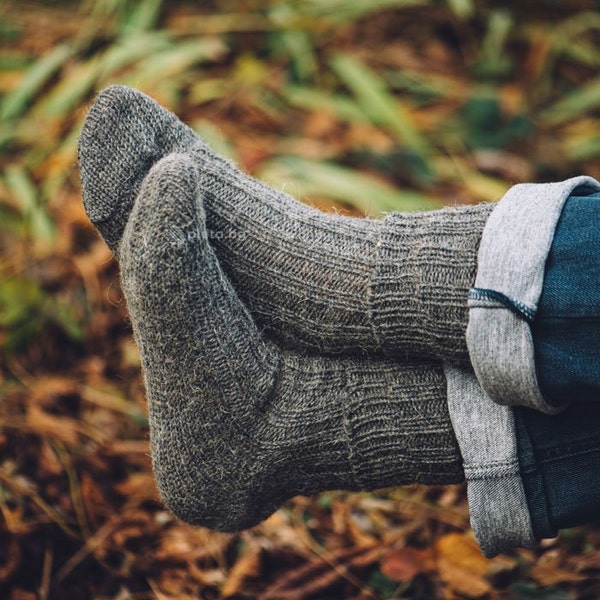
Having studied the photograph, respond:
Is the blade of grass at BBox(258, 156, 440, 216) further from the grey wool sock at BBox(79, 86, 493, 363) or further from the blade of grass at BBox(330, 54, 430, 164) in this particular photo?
the grey wool sock at BBox(79, 86, 493, 363)

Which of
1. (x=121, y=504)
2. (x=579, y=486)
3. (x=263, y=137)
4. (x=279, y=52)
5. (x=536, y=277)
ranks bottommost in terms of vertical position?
(x=121, y=504)

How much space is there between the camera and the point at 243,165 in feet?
6.09

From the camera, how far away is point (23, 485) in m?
1.31

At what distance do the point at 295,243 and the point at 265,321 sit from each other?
0.31 feet

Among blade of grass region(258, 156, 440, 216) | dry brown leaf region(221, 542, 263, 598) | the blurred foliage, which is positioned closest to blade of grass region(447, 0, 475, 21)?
the blurred foliage

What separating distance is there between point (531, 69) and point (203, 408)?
162 cm

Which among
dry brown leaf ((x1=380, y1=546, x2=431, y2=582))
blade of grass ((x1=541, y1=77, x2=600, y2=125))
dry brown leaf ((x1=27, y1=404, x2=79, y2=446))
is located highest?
blade of grass ((x1=541, y1=77, x2=600, y2=125))

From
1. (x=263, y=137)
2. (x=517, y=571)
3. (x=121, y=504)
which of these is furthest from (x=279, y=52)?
(x=517, y=571)

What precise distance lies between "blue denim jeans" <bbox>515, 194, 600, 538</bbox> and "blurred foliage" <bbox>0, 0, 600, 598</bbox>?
0.33m

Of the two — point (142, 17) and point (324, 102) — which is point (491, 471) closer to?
point (324, 102)

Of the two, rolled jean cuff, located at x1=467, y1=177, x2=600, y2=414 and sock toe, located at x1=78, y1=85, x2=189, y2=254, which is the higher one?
sock toe, located at x1=78, y1=85, x2=189, y2=254

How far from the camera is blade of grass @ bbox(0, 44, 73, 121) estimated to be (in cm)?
201

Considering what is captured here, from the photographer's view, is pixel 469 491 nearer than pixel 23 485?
Yes

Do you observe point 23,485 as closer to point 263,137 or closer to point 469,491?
point 469,491
